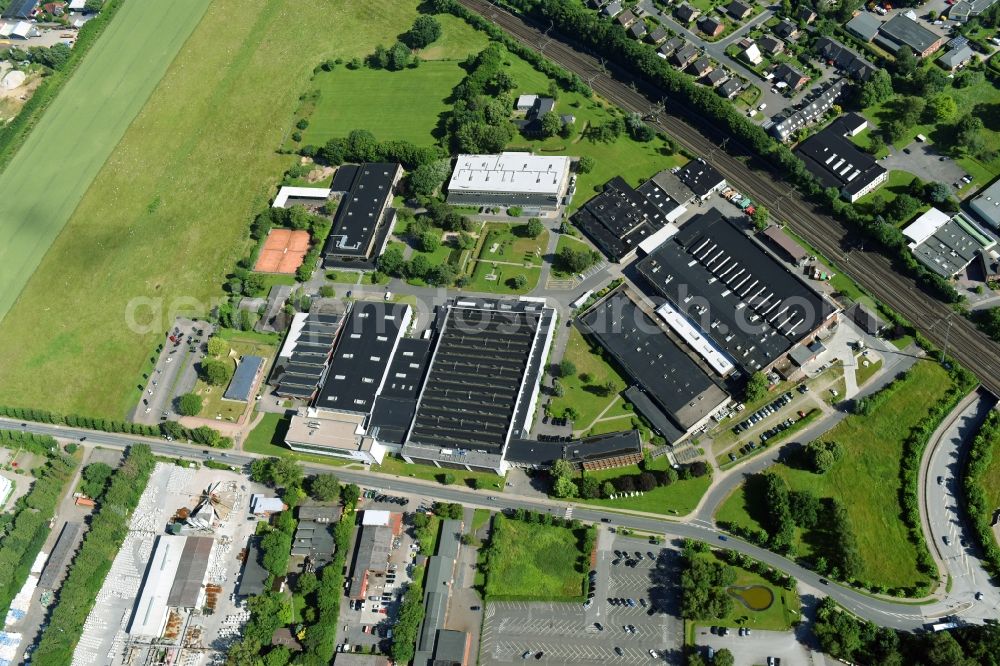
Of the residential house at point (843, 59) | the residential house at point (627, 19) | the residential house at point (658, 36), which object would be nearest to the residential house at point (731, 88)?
the residential house at point (843, 59)

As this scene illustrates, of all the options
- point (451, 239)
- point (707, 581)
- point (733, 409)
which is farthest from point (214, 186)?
point (707, 581)

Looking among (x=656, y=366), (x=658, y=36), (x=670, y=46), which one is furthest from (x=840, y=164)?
(x=656, y=366)

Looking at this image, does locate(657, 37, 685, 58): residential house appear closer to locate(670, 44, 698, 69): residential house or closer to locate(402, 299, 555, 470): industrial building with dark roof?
locate(670, 44, 698, 69): residential house

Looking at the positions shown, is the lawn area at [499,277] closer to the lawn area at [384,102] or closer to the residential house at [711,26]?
the lawn area at [384,102]

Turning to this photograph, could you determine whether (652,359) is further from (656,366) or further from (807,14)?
(807,14)

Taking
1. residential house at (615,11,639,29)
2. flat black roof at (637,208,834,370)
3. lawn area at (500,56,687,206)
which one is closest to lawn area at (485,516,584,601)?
flat black roof at (637,208,834,370)
